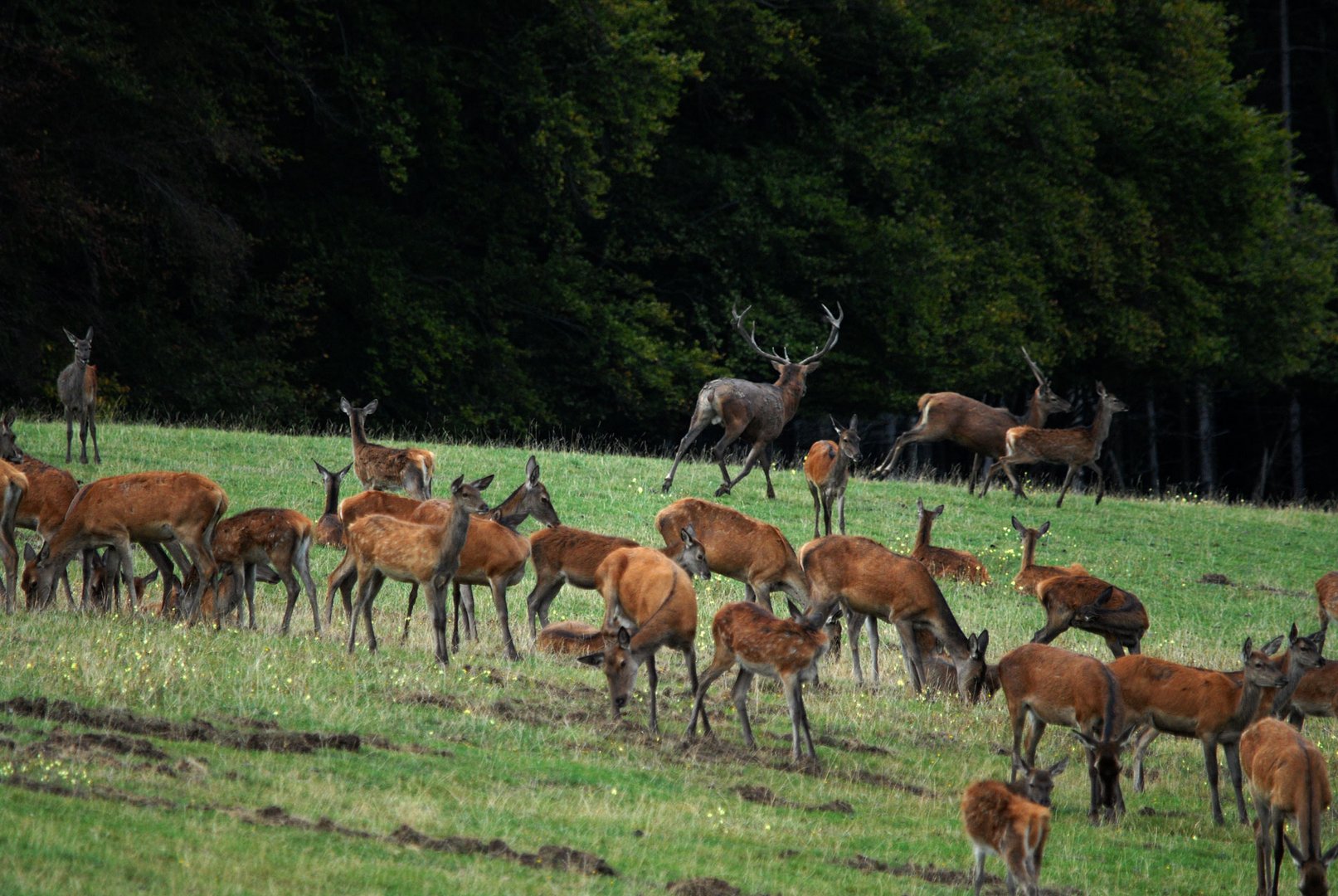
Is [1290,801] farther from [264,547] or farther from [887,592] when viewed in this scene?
[264,547]

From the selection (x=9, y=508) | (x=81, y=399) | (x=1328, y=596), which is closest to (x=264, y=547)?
(x=9, y=508)

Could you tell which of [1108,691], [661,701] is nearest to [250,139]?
[661,701]

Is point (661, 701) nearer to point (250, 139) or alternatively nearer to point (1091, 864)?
point (1091, 864)

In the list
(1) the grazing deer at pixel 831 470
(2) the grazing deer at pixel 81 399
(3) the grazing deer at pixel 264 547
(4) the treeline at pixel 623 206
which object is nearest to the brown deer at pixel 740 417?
(1) the grazing deer at pixel 831 470

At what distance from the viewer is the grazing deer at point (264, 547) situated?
12.7 meters

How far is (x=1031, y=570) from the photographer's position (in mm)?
16359

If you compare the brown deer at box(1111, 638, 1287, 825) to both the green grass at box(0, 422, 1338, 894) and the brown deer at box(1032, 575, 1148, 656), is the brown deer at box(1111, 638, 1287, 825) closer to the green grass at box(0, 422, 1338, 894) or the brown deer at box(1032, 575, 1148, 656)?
the green grass at box(0, 422, 1338, 894)

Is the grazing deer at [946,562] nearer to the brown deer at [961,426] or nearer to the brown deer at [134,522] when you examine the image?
the brown deer at [961,426]

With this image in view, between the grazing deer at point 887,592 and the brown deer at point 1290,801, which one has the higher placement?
A: the grazing deer at point 887,592

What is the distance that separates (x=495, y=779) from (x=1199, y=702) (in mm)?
4699

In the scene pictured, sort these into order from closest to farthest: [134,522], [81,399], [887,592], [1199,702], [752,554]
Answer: [1199,702], [134,522], [887,592], [752,554], [81,399]

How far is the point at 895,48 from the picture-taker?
3341cm

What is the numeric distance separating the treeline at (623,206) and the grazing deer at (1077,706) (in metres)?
16.7

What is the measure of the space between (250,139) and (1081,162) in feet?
54.6
